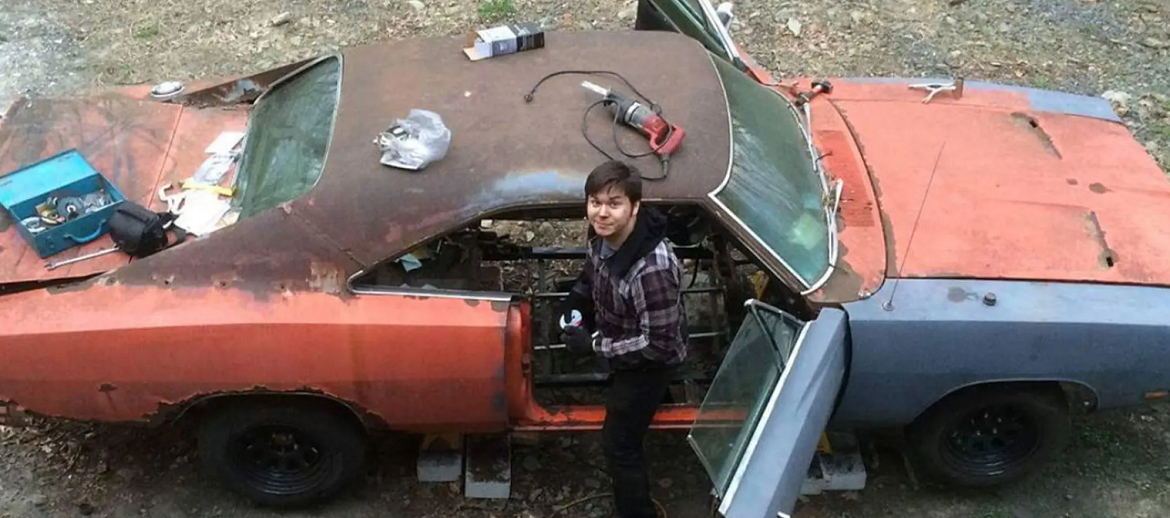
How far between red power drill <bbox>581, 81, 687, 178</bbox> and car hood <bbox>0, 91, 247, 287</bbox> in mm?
1627

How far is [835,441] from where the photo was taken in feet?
14.0

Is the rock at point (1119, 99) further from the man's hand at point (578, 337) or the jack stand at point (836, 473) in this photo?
the man's hand at point (578, 337)

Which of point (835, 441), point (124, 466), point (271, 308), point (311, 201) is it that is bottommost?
point (124, 466)

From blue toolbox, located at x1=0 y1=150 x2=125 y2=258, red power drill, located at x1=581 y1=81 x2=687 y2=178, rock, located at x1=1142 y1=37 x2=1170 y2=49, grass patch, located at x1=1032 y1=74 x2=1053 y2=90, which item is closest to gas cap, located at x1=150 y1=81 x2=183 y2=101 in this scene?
blue toolbox, located at x1=0 y1=150 x2=125 y2=258

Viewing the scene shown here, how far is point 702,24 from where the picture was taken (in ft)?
15.6

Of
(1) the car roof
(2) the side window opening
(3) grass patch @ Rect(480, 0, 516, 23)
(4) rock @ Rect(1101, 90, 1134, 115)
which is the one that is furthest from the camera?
(3) grass patch @ Rect(480, 0, 516, 23)

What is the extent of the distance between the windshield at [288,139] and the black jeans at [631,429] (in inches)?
49.1

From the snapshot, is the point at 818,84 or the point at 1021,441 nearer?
the point at 1021,441

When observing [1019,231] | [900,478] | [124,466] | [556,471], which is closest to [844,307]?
[1019,231]

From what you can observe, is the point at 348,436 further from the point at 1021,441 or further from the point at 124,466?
the point at 1021,441

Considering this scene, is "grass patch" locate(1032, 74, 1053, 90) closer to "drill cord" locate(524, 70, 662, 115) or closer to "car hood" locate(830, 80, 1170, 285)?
"car hood" locate(830, 80, 1170, 285)

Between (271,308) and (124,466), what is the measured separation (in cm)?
130

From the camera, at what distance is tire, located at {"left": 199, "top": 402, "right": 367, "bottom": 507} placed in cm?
373

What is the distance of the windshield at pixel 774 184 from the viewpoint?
12.0ft
